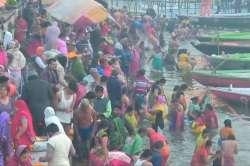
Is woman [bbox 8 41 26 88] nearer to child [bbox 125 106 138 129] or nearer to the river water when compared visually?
child [bbox 125 106 138 129]

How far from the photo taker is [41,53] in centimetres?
1502

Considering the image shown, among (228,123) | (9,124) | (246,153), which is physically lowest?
(246,153)

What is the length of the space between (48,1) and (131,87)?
5.42 metres

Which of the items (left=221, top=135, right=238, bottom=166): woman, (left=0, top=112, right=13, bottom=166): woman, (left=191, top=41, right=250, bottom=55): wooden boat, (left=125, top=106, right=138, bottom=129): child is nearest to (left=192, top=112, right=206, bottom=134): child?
(left=125, top=106, right=138, bottom=129): child

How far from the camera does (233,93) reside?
20.4 m

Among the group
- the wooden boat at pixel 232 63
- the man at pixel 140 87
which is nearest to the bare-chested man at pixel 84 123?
the man at pixel 140 87

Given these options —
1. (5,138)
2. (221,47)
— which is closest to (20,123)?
(5,138)

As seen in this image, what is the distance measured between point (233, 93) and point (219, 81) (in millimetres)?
1855

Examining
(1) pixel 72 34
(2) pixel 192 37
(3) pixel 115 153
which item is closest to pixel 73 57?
(1) pixel 72 34

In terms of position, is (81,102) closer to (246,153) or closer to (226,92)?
(246,153)

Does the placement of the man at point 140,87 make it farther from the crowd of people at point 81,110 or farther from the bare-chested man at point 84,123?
the bare-chested man at point 84,123

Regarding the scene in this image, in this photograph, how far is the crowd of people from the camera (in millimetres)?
10258

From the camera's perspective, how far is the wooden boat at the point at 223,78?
21703mm

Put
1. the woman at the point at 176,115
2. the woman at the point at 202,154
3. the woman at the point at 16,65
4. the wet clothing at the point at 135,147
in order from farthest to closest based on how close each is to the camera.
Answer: the woman at the point at 176,115 → the woman at the point at 16,65 → the woman at the point at 202,154 → the wet clothing at the point at 135,147
